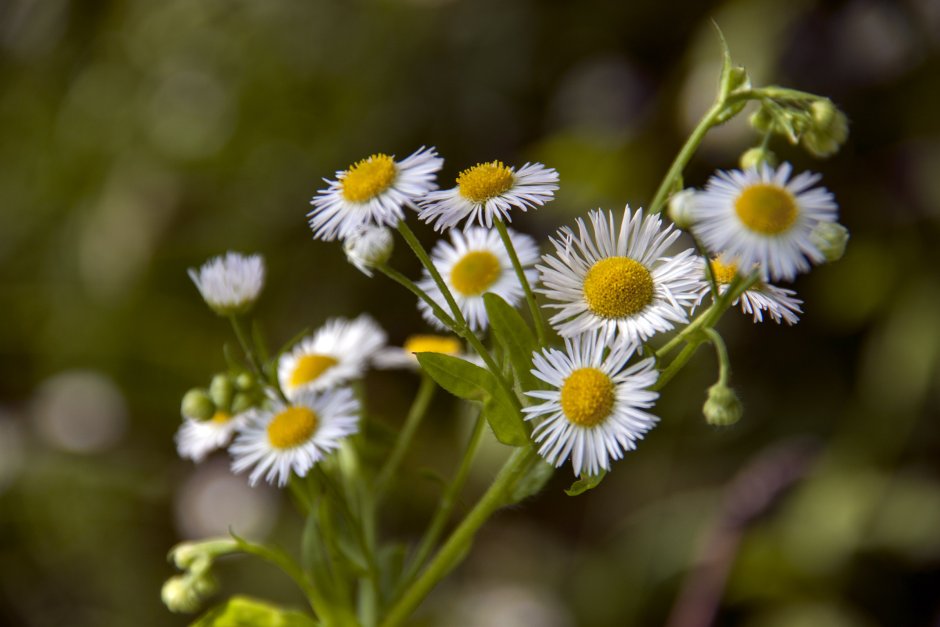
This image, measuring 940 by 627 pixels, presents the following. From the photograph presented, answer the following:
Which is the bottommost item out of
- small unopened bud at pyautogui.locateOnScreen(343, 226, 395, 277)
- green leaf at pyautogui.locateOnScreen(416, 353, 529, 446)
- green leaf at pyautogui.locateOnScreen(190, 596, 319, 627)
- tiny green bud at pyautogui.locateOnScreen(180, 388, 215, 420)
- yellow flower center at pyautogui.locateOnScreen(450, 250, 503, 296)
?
green leaf at pyautogui.locateOnScreen(190, 596, 319, 627)

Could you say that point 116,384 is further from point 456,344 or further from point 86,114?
point 456,344

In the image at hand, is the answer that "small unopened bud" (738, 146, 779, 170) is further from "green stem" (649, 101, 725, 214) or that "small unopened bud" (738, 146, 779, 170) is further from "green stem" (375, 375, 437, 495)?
"green stem" (375, 375, 437, 495)

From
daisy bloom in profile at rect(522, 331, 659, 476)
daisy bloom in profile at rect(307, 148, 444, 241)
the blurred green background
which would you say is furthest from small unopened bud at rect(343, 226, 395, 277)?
the blurred green background

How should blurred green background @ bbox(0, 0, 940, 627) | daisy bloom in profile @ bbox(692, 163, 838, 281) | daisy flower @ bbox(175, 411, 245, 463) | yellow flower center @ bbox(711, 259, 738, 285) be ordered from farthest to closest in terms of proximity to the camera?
blurred green background @ bbox(0, 0, 940, 627) → daisy flower @ bbox(175, 411, 245, 463) → yellow flower center @ bbox(711, 259, 738, 285) → daisy bloom in profile @ bbox(692, 163, 838, 281)

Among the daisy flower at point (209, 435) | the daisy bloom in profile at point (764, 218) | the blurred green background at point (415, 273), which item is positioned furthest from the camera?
the blurred green background at point (415, 273)

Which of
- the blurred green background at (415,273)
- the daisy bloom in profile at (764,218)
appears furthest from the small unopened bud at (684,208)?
the blurred green background at (415,273)

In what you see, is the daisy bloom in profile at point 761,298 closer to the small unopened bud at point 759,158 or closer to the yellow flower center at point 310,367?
the small unopened bud at point 759,158

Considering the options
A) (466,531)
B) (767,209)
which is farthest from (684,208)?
(466,531)
